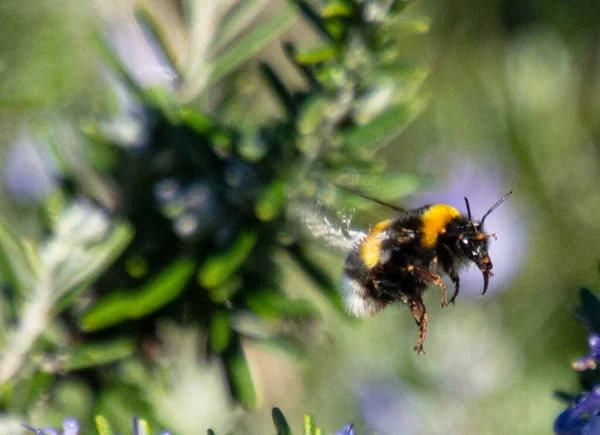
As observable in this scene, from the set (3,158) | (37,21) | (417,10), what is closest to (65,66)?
(37,21)

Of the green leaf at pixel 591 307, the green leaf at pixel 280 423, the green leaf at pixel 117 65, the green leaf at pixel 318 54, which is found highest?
the green leaf at pixel 117 65

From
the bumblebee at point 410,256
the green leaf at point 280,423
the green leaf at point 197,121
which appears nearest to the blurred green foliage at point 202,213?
the green leaf at point 197,121

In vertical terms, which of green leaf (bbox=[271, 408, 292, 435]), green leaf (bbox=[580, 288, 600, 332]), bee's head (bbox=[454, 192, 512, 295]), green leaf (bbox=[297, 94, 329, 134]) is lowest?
green leaf (bbox=[271, 408, 292, 435])

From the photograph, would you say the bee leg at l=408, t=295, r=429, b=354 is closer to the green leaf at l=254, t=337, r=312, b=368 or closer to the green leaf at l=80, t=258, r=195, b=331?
the green leaf at l=254, t=337, r=312, b=368

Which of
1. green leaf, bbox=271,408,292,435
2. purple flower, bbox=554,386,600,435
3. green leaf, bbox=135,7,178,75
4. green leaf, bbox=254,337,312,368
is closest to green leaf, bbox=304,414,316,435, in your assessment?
green leaf, bbox=271,408,292,435

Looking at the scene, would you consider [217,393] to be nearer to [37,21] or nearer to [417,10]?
[37,21]

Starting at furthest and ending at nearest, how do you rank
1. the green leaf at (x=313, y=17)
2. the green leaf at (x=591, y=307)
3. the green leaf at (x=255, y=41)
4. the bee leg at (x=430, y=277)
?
the green leaf at (x=255, y=41)
the green leaf at (x=313, y=17)
the bee leg at (x=430, y=277)
the green leaf at (x=591, y=307)

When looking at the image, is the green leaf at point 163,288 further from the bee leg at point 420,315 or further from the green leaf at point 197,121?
the bee leg at point 420,315
